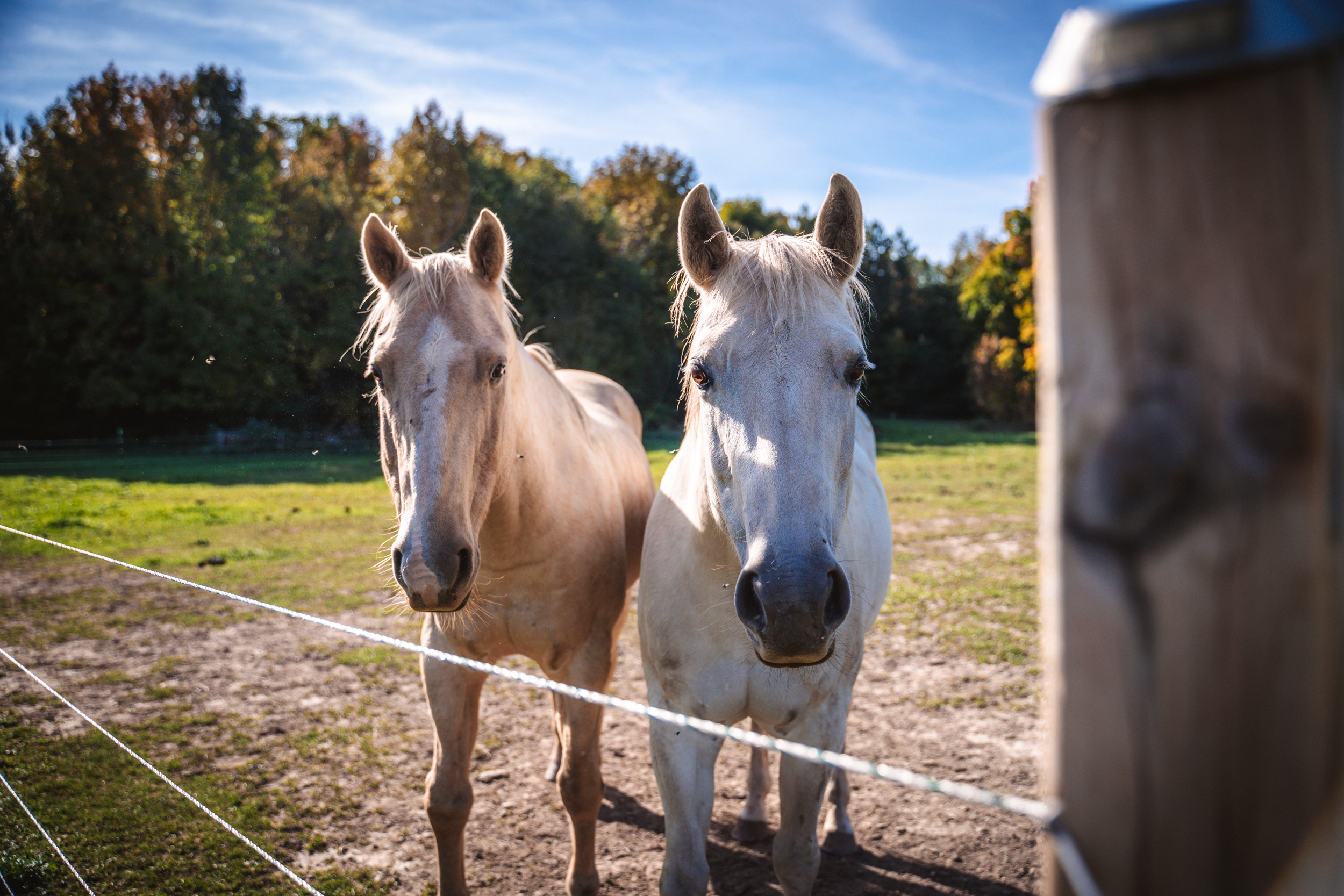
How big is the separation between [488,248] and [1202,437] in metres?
2.43

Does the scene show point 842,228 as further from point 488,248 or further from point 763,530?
point 488,248

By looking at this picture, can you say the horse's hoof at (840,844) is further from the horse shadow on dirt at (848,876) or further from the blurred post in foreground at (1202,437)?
the blurred post in foreground at (1202,437)

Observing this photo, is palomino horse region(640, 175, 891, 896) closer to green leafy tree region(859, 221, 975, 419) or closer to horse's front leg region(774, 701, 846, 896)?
horse's front leg region(774, 701, 846, 896)

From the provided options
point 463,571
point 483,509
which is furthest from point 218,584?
point 463,571

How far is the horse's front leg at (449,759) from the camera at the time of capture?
106 inches

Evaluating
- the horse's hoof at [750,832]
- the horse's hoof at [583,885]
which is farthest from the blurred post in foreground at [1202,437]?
the horse's hoof at [750,832]

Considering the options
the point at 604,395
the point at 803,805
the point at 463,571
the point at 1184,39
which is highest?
the point at 1184,39

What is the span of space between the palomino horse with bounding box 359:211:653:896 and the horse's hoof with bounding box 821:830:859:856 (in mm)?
1168

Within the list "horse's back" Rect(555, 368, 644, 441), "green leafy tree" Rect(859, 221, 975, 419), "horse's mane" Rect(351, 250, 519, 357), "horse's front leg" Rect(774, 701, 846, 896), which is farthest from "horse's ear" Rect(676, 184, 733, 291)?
"green leafy tree" Rect(859, 221, 975, 419)

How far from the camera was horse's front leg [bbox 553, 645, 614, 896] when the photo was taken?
2838 mm

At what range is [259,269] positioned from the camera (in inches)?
772

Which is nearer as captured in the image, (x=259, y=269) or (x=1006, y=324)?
(x=259, y=269)

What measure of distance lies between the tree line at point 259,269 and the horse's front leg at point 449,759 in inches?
479

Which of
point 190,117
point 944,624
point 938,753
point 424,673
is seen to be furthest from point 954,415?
point 190,117
